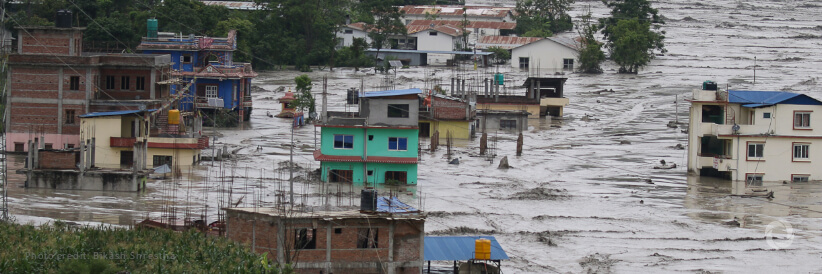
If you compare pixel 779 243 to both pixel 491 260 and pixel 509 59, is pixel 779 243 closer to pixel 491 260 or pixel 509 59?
pixel 491 260

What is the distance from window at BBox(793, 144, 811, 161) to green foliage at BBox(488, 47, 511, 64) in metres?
45.7

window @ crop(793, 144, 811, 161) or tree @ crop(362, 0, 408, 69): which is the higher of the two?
tree @ crop(362, 0, 408, 69)

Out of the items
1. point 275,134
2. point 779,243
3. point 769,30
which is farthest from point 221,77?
point 769,30

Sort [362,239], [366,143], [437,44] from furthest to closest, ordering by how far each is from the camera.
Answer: [437,44], [366,143], [362,239]

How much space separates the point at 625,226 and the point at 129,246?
18354mm

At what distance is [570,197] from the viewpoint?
4044 cm

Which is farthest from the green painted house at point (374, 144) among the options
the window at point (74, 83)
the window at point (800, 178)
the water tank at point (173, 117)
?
the window at point (800, 178)

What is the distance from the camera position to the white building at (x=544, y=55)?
83.7 meters

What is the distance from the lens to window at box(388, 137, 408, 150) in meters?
41.5

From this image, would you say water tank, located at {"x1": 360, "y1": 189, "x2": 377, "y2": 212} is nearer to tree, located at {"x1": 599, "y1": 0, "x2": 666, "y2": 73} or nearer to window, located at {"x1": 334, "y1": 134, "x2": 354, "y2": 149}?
window, located at {"x1": 334, "y1": 134, "x2": 354, "y2": 149}

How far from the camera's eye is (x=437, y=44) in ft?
294

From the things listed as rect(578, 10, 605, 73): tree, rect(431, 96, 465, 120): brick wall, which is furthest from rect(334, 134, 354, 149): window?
rect(578, 10, 605, 73): tree

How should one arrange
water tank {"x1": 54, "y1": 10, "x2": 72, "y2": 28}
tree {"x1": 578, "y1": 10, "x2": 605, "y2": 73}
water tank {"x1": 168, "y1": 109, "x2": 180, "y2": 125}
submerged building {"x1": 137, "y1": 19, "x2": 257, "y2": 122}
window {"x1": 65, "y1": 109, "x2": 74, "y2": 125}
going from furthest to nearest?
tree {"x1": 578, "y1": 10, "x2": 605, "y2": 73}
submerged building {"x1": 137, "y1": 19, "x2": 257, "y2": 122}
water tank {"x1": 54, "y1": 10, "x2": 72, "y2": 28}
window {"x1": 65, "y1": 109, "x2": 74, "y2": 125}
water tank {"x1": 168, "y1": 109, "x2": 180, "y2": 125}

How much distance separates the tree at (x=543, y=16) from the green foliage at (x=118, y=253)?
78625mm
